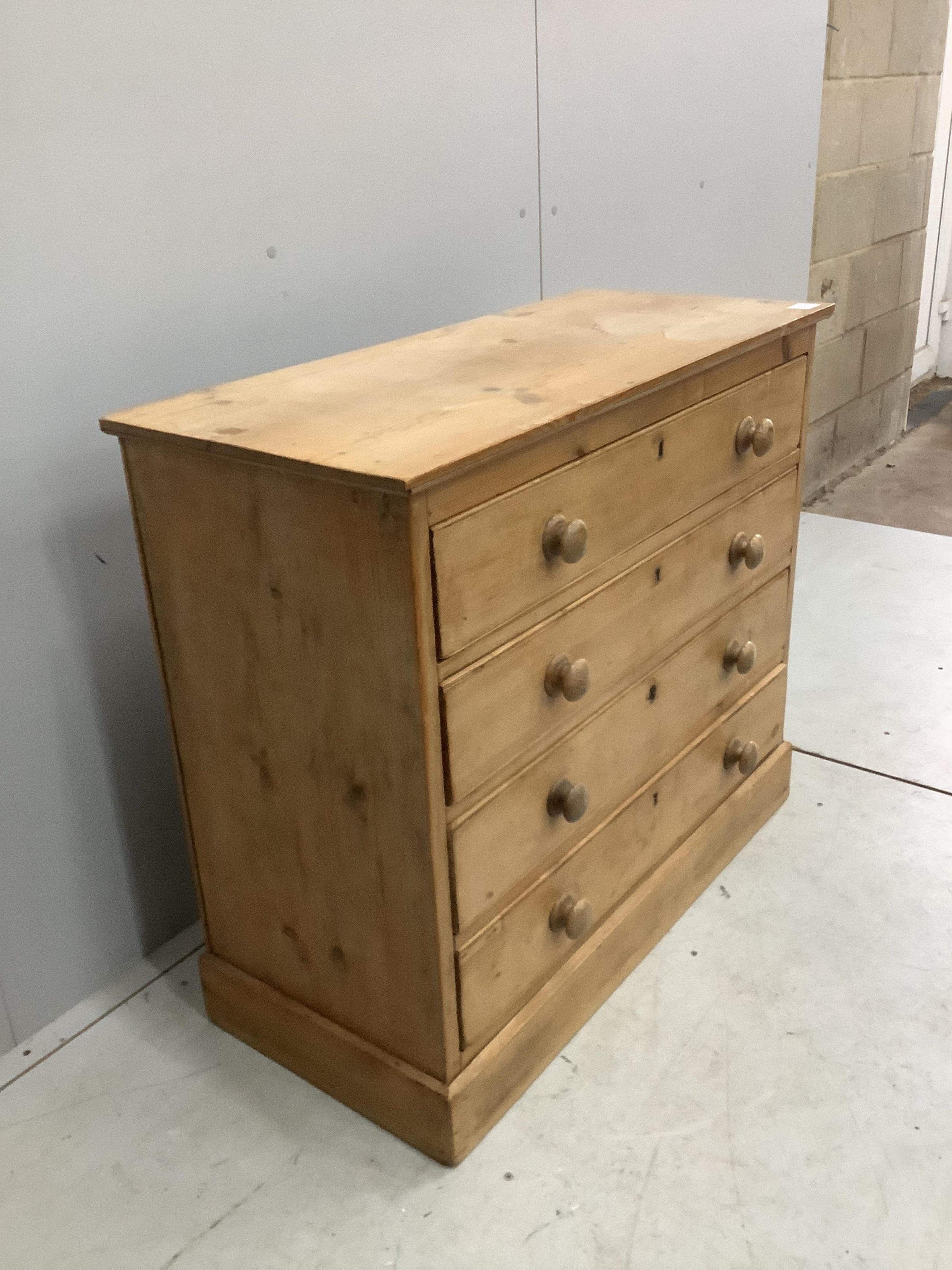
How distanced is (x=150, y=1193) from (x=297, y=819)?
46 centimetres

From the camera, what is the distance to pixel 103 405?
1.36 metres

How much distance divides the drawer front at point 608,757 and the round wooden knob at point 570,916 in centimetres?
7

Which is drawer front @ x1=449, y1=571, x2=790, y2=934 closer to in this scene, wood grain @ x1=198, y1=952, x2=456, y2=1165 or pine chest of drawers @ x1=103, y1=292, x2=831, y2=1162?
pine chest of drawers @ x1=103, y1=292, x2=831, y2=1162

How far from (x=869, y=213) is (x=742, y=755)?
2.31 metres

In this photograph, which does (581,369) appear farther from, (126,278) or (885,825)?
(885,825)

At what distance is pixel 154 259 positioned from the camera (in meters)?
1.36

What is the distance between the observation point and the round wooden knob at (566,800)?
4.18ft

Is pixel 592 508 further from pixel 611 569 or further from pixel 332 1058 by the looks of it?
pixel 332 1058

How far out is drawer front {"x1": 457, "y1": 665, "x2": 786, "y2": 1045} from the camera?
1250 mm

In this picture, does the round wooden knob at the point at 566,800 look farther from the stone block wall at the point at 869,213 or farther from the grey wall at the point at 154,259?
the stone block wall at the point at 869,213

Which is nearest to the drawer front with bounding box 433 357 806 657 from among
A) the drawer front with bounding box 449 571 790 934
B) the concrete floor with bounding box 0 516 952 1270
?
the drawer front with bounding box 449 571 790 934

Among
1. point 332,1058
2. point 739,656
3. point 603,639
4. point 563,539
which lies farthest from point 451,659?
point 739,656

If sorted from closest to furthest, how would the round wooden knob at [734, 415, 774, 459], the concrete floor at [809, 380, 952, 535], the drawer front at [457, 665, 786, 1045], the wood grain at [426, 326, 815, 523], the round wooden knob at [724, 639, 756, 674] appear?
the wood grain at [426, 326, 815, 523] < the drawer front at [457, 665, 786, 1045] < the round wooden knob at [734, 415, 774, 459] < the round wooden knob at [724, 639, 756, 674] < the concrete floor at [809, 380, 952, 535]

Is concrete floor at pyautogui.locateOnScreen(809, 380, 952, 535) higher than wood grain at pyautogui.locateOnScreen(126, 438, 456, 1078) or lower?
lower
